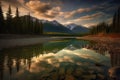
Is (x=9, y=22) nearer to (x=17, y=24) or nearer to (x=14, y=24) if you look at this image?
(x=14, y=24)

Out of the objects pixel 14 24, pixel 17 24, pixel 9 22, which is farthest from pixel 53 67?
pixel 17 24

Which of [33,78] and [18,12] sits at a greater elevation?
[18,12]

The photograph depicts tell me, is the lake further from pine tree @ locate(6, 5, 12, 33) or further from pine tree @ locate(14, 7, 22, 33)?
pine tree @ locate(14, 7, 22, 33)

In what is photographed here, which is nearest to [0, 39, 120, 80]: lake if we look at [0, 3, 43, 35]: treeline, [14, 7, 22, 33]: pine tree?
[0, 3, 43, 35]: treeline

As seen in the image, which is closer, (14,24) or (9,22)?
(9,22)

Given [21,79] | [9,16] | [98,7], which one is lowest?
[21,79]

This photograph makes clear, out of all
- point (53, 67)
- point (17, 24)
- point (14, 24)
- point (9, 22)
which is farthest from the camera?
point (17, 24)

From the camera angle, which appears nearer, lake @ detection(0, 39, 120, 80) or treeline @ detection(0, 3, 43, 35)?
lake @ detection(0, 39, 120, 80)

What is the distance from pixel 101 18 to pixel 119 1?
2023 cm

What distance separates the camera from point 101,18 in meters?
68.3

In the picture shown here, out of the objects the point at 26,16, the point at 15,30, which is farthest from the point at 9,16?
the point at 26,16

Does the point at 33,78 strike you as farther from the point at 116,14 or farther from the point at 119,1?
the point at 116,14

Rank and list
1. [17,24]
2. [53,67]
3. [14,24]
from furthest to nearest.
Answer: [17,24] → [14,24] → [53,67]

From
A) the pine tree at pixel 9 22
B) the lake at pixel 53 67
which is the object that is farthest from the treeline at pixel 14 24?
the lake at pixel 53 67
